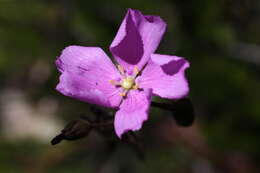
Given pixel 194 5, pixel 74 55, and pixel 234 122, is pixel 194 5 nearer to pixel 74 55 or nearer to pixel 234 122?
pixel 234 122

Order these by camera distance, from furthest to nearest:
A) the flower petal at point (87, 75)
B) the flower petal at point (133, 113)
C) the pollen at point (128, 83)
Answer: the pollen at point (128, 83) → the flower petal at point (87, 75) → the flower petal at point (133, 113)

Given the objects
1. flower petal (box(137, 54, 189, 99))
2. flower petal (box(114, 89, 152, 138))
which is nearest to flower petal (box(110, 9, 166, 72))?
flower petal (box(137, 54, 189, 99))

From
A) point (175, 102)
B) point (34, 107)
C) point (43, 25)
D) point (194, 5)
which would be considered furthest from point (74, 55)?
point (34, 107)

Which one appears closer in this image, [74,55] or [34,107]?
[74,55]

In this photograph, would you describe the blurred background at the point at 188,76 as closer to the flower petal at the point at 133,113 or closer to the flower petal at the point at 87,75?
the flower petal at the point at 87,75

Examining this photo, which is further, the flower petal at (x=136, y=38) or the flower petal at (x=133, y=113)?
the flower petal at (x=136, y=38)

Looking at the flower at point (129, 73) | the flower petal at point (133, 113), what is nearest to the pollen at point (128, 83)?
the flower at point (129, 73)

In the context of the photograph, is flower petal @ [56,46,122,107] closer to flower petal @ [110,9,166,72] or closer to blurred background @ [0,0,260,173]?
flower petal @ [110,9,166,72]
